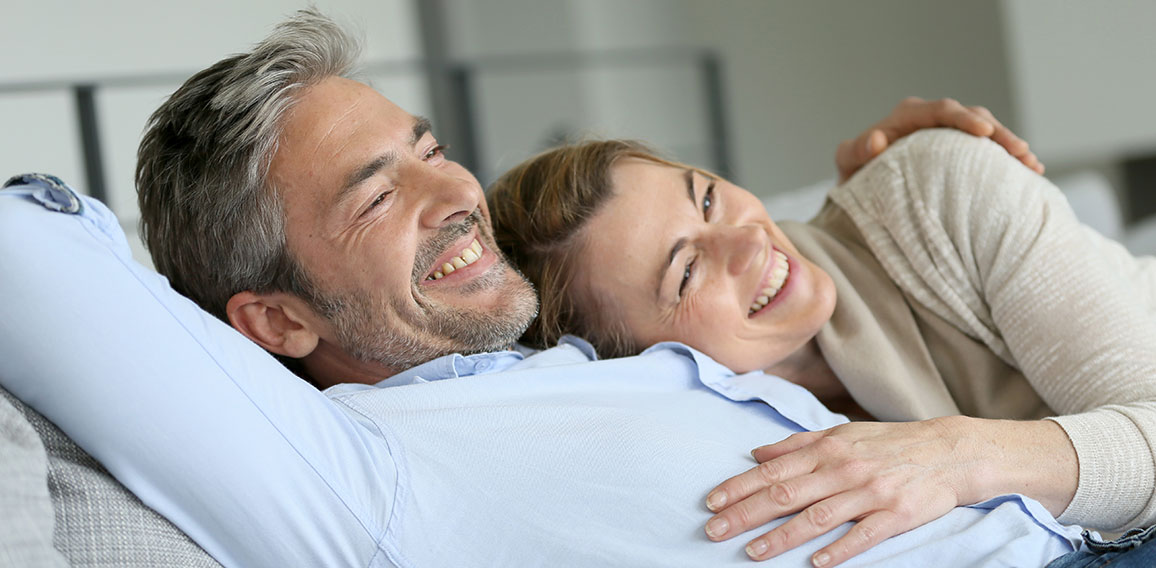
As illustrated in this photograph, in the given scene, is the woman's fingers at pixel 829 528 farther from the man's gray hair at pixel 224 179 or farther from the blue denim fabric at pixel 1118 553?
the man's gray hair at pixel 224 179

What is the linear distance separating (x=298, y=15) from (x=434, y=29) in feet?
14.9

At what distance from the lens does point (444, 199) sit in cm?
153

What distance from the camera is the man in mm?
1091

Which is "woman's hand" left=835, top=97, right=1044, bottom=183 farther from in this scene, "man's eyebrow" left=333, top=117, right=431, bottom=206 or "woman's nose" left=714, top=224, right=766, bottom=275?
"man's eyebrow" left=333, top=117, right=431, bottom=206

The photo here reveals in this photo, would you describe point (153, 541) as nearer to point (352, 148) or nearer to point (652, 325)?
point (352, 148)

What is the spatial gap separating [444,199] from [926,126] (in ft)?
3.20

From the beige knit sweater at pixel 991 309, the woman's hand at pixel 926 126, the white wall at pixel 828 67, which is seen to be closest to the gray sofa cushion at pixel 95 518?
the beige knit sweater at pixel 991 309

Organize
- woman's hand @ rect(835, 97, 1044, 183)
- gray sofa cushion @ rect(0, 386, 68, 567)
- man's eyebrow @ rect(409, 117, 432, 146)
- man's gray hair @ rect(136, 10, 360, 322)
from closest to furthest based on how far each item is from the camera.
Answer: gray sofa cushion @ rect(0, 386, 68, 567), man's gray hair @ rect(136, 10, 360, 322), man's eyebrow @ rect(409, 117, 432, 146), woman's hand @ rect(835, 97, 1044, 183)

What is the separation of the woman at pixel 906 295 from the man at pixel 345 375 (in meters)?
0.11

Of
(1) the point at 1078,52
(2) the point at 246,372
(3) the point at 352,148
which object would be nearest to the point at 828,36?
(1) the point at 1078,52

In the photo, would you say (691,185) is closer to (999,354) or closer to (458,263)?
(458,263)

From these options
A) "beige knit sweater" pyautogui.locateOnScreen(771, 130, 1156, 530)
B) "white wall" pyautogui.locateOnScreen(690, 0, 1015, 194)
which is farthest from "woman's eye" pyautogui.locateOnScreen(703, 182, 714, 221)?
"white wall" pyautogui.locateOnScreen(690, 0, 1015, 194)

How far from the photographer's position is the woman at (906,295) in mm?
1410

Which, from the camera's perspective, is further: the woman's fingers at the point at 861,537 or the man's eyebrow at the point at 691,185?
the man's eyebrow at the point at 691,185
